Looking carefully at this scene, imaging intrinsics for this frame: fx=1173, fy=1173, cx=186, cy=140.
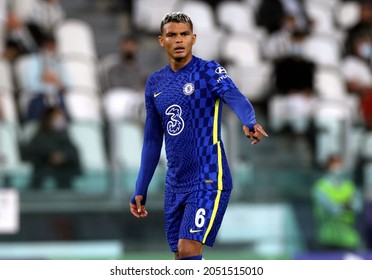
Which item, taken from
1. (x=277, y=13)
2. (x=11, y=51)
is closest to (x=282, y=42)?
(x=277, y=13)

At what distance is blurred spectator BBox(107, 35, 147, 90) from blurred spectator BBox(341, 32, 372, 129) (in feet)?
9.10

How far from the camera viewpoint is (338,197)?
40.7 ft

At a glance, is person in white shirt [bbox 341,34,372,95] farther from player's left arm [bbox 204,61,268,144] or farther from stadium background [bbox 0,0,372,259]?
player's left arm [bbox 204,61,268,144]

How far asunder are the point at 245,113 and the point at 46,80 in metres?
7.47

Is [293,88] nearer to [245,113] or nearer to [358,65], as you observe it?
[358,65]

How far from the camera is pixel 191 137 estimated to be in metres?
6.87

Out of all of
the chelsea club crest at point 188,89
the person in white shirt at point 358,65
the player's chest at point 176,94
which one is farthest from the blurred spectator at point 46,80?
the chelsea club crest at point 188,89

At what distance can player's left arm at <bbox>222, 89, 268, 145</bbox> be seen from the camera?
630 centimetres

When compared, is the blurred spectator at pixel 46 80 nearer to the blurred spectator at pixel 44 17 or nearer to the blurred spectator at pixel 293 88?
the blurred spectator at pixel 44 17

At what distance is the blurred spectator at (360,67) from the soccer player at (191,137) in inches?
301
